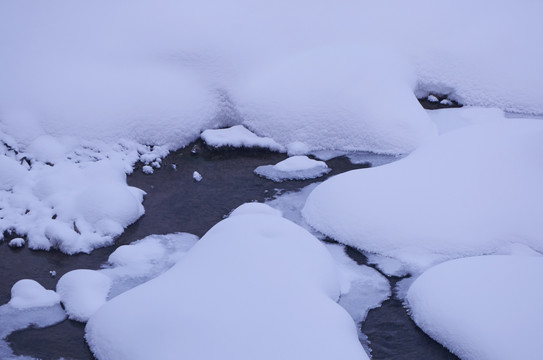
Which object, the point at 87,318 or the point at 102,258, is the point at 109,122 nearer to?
the point at 102,258

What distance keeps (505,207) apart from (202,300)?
3.60 meters

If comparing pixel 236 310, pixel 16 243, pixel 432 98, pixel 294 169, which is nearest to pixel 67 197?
pixel 16 243

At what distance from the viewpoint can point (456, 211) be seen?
6.43 metres

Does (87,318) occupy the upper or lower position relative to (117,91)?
lower

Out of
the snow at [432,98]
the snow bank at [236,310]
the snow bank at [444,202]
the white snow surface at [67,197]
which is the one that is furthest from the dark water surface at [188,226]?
the snow at [432,98]

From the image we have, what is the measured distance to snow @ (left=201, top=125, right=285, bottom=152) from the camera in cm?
875

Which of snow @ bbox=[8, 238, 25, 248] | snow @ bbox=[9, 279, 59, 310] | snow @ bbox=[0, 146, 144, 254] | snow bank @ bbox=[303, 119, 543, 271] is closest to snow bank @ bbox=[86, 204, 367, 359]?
snow @ bbox=[9, 279, 59, 310]

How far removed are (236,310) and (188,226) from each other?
2.41 metres

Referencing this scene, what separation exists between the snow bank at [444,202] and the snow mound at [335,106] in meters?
1.40

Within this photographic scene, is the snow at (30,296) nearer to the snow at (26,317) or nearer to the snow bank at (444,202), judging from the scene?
the snow at (26,317)

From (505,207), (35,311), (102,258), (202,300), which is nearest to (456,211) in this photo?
(505,207)

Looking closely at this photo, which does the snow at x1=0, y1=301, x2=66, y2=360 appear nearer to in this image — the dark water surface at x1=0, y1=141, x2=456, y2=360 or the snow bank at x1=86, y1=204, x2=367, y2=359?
the dark water surface at x1=0, y1=141, x2=456, y2=360

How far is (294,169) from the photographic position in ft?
26.7

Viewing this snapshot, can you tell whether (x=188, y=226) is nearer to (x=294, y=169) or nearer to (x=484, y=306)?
(x=294, y=169)
